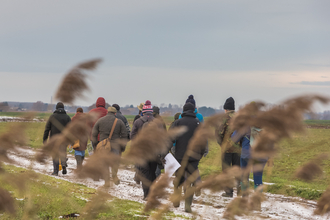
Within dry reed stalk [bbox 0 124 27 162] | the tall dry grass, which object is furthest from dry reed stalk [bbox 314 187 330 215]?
dry reed stalk [bbox 0 124 27 162]

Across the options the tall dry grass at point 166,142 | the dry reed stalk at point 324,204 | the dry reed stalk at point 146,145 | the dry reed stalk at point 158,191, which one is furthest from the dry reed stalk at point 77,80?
the dry reed stalk at point 324,204

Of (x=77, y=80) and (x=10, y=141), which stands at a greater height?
(x=77, y=80)

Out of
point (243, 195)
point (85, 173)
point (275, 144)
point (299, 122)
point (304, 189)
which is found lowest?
point (304, 189)

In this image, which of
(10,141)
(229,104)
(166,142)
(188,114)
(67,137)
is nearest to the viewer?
(166,142)

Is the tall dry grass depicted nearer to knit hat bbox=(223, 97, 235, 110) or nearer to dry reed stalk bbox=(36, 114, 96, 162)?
dry reed stalk bbox=(36, 114, 96, 162)

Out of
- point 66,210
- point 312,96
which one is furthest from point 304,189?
point 312,96

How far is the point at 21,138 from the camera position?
2426 millimetres

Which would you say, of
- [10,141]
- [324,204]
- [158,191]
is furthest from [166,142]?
[324,204]

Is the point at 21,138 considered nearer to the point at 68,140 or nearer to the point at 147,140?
the point at 68,140

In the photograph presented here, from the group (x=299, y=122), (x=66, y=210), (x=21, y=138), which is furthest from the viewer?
(x=66, y=210)

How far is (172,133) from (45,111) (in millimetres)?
1227

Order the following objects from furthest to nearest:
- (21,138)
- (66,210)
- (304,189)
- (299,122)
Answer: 1. (304,189)
2. (66,210)
3. (21,138)
4. (299,122)

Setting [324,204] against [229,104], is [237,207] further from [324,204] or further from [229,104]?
[229,104]

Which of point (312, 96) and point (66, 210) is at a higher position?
point (312, 96)
